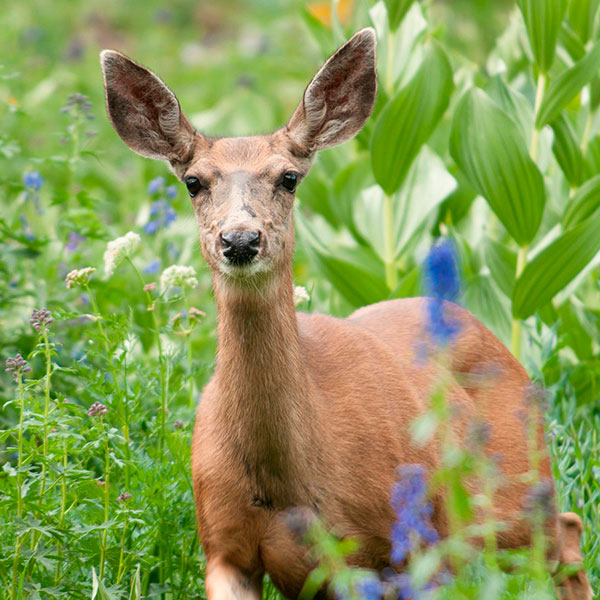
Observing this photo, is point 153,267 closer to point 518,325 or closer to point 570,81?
point 518,325

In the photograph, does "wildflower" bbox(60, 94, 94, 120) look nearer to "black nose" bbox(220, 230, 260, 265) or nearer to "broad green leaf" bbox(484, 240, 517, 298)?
"black nose" bbox(220, 230, 260, 265)

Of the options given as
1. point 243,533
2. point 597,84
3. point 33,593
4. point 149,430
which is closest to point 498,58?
point 597,84

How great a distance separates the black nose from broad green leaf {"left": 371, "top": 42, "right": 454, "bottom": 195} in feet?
6.70

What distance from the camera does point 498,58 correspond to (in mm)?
6105

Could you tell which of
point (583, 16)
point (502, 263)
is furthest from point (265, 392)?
point (583, 16)

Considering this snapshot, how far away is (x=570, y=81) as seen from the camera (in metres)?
4.90

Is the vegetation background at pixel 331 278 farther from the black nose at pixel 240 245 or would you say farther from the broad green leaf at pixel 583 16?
the black nose at pixel 240 245

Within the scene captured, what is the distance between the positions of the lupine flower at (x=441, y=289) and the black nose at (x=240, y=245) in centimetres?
80

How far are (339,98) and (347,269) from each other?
1336 millimetres

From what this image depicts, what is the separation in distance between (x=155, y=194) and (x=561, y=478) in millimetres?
2649

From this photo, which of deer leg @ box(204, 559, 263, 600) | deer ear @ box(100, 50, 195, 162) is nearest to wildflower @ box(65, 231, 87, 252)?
deer ear @ box(100, 50, 195, 162)

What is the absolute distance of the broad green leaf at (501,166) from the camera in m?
4.95

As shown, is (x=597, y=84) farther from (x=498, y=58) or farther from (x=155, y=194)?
(x=155, y=194)

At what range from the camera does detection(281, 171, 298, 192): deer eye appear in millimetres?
3723
